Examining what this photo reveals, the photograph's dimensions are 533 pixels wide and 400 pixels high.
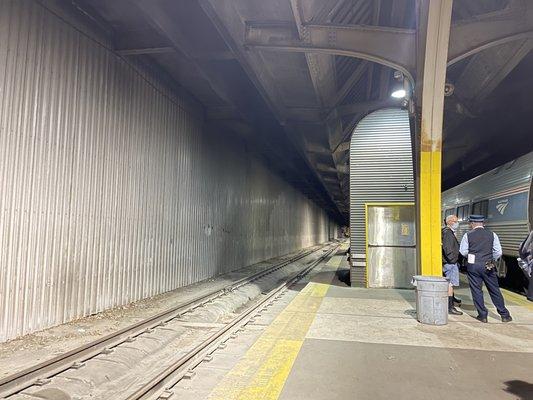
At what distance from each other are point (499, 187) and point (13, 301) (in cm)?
1275

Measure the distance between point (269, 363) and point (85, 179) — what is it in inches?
206

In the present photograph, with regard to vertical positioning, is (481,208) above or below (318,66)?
below

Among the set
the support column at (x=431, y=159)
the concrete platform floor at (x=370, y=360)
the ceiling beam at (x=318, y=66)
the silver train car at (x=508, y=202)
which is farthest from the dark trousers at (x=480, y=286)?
the ceiling beam at (x=318, y=66)

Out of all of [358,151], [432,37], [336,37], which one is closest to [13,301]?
[336,37]

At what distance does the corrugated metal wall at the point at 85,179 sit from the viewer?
6.34 metres

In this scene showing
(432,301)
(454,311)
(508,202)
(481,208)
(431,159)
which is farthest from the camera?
(481,208)

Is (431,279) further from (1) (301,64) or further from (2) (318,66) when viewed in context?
(1) (301,64)

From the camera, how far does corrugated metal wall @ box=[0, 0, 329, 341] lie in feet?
20.8

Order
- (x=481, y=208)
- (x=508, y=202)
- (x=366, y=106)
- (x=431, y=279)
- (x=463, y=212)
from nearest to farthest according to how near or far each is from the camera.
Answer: (x=431, y=279)
(x=508, y=202)
(x=366, y=106)
(x=481, y=208)
(x=463, y=212)

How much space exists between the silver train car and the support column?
4292mm

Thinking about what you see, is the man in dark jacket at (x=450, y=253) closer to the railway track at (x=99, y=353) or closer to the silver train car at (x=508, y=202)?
the silver train car at (x=508, y=202)

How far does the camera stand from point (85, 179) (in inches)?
314

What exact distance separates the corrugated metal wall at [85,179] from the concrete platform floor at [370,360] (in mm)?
3337

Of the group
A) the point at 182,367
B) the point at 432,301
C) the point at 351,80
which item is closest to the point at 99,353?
the point at 182,367
